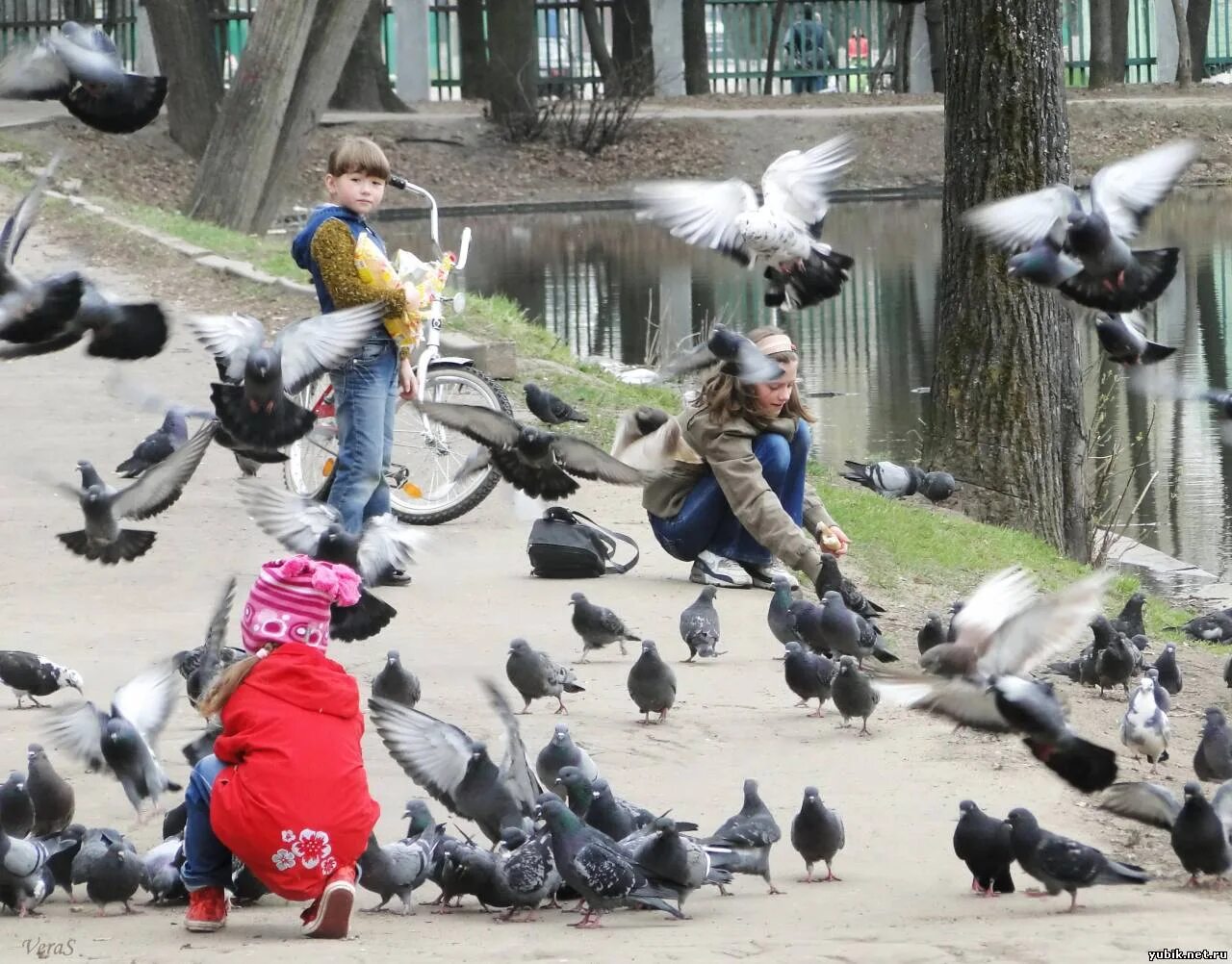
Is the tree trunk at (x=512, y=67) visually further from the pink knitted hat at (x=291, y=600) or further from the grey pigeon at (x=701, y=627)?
the pink knitted hat at (x=291, y=600)

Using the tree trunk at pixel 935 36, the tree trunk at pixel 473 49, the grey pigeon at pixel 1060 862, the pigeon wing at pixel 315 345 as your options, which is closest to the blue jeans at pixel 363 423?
the pigeon wing at pixel 315 345

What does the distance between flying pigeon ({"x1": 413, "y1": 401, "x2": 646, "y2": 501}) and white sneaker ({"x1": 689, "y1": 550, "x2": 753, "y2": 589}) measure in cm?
134

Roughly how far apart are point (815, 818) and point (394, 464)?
4.94m

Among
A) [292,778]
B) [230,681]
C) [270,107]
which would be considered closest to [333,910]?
[292,778]

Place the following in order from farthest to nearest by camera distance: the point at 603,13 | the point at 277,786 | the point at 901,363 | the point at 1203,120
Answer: the point at 603,13
the point at 1203,120
the point at 901,363
the point at 277,786

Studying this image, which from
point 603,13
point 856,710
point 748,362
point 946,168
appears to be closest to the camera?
point 856,710

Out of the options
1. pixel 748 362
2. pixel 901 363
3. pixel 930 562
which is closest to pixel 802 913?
pixel 748 362

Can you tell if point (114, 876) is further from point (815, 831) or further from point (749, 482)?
point (749, 482)

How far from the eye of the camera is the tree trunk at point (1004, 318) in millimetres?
10711

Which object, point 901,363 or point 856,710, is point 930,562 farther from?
point 901,363

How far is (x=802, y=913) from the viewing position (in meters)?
5.03

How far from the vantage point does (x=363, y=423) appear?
794 centimetres

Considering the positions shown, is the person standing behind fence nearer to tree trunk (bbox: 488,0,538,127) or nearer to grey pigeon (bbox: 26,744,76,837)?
tree trunk (bbox: 488,0,538,127)

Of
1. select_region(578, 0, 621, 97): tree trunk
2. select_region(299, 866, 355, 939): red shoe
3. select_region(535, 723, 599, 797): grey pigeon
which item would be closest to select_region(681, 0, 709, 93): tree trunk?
select_region(578, 0, 621, 97): tree trunk
